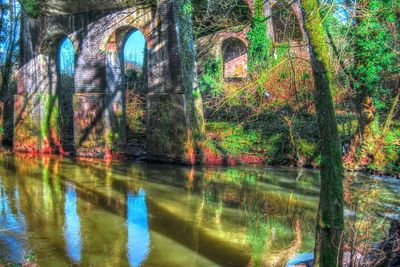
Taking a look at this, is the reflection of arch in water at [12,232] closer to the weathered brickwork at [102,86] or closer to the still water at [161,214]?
the still water at [161,214]

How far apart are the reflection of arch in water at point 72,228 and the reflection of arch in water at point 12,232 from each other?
0.64 m

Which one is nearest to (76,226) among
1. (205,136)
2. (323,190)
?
(323,190)

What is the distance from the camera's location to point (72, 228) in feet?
23.7

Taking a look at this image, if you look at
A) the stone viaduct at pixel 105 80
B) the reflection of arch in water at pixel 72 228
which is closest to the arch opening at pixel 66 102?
the stone viaduct at pixel 105 80

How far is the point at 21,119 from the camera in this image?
1659cm

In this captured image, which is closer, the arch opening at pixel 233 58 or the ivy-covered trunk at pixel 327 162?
the ivy-covered trunk at pixel 327 162

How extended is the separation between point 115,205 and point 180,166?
15.0 feet

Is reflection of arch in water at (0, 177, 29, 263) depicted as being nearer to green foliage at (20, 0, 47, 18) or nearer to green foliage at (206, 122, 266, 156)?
green foliage at (206, 122, 266, 156)

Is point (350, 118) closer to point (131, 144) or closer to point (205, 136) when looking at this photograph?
point (205, 136)

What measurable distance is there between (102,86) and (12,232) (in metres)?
8.66

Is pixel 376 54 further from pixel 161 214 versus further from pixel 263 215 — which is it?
Answer: pixel 161 214

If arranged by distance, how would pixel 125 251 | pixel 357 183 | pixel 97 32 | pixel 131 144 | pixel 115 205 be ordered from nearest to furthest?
pixel 125 251
pixel 115 205
pixel 357 183
pixel 97 32
pixel 131 144

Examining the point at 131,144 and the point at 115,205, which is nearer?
the point at 115,205

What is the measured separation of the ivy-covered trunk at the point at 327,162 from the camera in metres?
4.21
